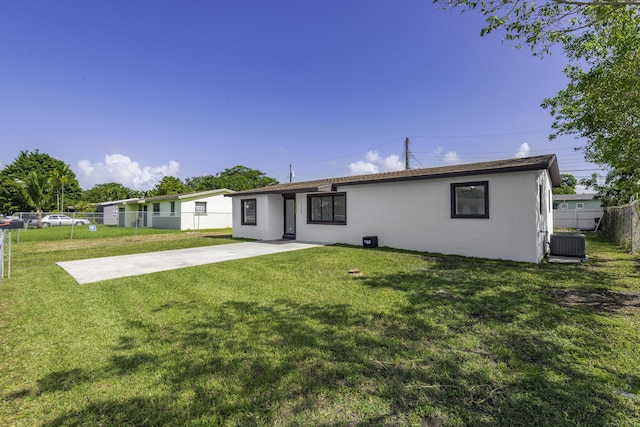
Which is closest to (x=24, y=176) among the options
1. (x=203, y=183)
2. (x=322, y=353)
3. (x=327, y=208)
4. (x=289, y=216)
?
(x=203, y=183)

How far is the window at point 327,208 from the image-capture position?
12.1 m

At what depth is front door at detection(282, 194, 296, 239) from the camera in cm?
1416

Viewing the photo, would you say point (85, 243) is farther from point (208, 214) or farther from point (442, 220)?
point (442, 220)

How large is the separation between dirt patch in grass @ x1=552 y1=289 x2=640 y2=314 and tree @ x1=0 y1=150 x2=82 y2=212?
5158 centimetres

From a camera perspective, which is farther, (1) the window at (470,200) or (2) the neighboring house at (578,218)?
(2) the neighboring house at (578,218)

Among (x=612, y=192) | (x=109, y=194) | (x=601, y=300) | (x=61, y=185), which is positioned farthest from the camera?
(x=109, y=194)

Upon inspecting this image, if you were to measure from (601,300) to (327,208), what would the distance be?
9.29 metres

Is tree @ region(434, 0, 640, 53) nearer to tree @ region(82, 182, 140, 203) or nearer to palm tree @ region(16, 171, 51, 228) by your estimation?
→ palm tree @ region(16, 171, 51, 228)

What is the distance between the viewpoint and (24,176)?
1693 inches

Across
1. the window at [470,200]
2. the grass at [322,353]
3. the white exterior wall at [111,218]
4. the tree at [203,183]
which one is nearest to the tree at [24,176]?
the white exterior wall at [111,218]

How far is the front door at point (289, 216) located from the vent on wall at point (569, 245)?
10300 mm

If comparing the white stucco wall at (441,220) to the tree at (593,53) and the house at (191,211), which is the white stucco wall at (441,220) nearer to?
the tree at (593,53)

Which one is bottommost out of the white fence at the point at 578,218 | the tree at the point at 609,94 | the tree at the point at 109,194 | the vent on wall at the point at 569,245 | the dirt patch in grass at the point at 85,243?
the dirt patch in grass at the point at 85,243

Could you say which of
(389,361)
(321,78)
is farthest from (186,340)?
(321,78)
